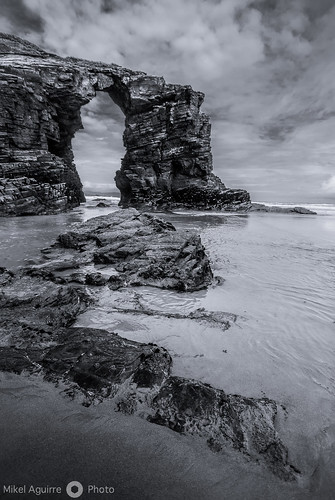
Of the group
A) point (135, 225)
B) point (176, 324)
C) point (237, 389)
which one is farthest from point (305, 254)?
point (237, 389)

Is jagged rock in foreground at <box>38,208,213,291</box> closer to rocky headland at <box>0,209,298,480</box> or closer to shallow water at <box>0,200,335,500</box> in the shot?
rocky headland at <box>0,209,298,480</box>

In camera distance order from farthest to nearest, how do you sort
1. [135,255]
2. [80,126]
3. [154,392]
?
[80,126] < [135,255] < [154,392]

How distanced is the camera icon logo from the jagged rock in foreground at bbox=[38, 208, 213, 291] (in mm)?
4045

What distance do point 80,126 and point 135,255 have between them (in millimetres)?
31800

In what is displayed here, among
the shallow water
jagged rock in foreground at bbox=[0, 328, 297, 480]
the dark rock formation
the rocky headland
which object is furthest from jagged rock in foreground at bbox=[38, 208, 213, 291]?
the dark rock formation

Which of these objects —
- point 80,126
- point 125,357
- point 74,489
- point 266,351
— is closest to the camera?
Result: point 74,489

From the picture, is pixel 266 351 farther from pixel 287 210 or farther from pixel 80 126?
pixel 80 126

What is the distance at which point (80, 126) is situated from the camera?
3234 centimetres

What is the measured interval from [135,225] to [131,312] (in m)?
6.46

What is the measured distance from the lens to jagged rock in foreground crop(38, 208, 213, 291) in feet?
19.5

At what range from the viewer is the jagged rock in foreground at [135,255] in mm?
5957

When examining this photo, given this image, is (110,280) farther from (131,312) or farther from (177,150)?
(177,150)

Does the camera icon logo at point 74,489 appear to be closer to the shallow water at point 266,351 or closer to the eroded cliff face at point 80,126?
the shallow water at point 266,351

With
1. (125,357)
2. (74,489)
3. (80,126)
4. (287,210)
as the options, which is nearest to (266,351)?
(125,357)
